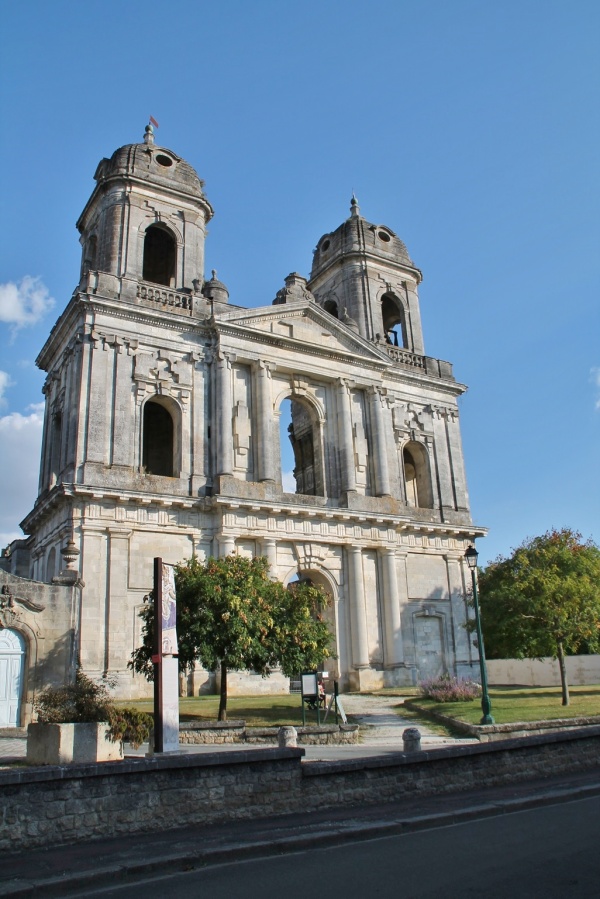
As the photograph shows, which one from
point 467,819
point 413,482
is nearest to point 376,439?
point 413,482

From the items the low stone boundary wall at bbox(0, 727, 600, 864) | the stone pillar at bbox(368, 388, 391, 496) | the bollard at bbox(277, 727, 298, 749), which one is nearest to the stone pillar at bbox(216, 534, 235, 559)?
the stone pillar at bbox(368, 388, 391, 496)

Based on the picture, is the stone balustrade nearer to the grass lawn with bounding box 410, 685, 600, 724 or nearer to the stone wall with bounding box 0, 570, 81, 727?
the stone wall with bounding box 0, 570, 81, 727

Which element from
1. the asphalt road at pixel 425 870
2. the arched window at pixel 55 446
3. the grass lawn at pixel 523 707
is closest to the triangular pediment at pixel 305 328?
the arched window at pixel 55 446

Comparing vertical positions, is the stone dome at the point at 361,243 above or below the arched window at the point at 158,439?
above

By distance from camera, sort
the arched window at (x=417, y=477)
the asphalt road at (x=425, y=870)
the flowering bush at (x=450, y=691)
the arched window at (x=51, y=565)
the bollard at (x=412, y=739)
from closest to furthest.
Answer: the asphalt road at (x=425, y=870) → the bollard at (x=412, y=739) → the flowering bush at (x=450, y=691) → the arched window at (x=51, y=565) → the arched window at (x=417, y=477)

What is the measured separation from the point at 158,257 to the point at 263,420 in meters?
12.1

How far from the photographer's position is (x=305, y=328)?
110ft

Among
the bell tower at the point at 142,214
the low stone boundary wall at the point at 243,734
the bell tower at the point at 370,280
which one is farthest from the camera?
the bell tower at the point at 370,280

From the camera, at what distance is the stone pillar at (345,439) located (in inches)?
1271

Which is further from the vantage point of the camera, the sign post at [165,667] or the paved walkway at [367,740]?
the paved walkway at [367,740]

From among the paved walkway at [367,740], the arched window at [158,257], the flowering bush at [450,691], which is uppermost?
the arched window at [158,257]

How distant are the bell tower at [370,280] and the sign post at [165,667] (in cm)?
2678

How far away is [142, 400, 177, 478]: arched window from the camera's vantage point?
34.4 metres

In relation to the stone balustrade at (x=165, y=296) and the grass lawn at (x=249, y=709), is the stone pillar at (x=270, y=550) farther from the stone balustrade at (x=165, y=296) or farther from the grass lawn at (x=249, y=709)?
the stone balustrade at (x=165, y=296)
